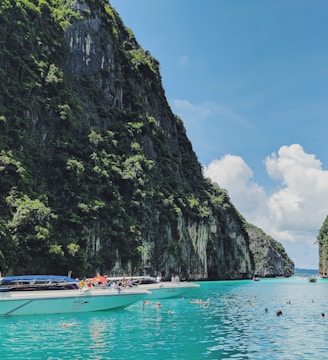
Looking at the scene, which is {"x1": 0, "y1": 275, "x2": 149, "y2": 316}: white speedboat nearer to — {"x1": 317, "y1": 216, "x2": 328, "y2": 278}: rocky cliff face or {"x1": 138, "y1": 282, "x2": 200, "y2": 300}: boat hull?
{"x1": 138, "y1": 282, "x2": 200, "y2": 300}: boat hull

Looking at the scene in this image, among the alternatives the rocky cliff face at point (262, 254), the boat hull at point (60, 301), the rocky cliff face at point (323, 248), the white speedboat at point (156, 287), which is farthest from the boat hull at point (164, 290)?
the rocky cliff face at point (262, 254)

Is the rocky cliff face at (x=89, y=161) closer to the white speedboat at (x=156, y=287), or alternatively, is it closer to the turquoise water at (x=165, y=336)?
the white speedboat at (x=156, y=287)

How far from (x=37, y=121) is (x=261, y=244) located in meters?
143

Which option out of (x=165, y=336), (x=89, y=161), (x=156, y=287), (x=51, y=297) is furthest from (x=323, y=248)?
(x=165, y=336)

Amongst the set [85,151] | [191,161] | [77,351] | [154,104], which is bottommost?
[77,351]

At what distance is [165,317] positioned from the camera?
28.8 m

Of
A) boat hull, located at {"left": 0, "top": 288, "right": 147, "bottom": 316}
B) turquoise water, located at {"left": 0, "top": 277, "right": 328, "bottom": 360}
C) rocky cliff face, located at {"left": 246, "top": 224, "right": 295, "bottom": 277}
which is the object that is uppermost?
rocky cliff face, located at {"left": 246, "top": 224, "right": 295, "bottom": 277}

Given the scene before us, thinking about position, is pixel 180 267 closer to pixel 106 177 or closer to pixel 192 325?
pixel 106 177

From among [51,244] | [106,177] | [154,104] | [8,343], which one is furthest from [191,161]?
[8,343]

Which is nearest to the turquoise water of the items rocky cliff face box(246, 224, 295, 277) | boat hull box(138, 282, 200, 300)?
boat hull box(138, 282, 200, 300)

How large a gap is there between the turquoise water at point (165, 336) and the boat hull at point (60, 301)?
0.71 meters

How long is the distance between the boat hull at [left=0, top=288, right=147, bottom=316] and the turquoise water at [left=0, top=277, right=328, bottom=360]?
71 centimetres

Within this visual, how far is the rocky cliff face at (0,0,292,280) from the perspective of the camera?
5266 centimetres

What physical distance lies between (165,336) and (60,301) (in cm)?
1062
